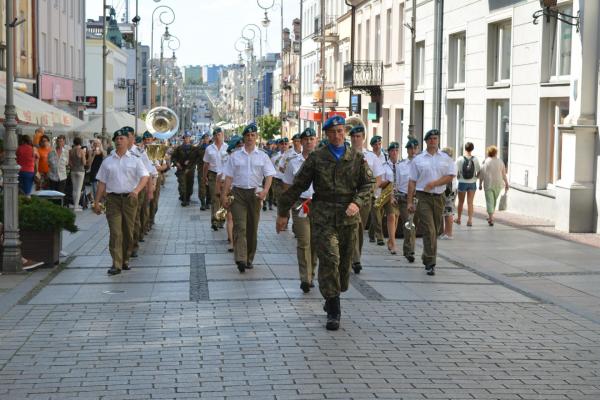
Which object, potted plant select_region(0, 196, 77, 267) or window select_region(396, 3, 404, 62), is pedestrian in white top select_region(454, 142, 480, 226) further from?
window select_region(396, 3, 404, 62)

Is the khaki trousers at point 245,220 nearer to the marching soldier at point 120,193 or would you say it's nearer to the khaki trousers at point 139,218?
the marching soldier at point 120,193

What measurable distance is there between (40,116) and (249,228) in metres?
10.6

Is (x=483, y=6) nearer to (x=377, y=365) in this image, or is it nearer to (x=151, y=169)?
(x=151, y=169)

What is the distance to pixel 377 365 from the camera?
7750 millimetres

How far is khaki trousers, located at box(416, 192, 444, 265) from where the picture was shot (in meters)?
12.9

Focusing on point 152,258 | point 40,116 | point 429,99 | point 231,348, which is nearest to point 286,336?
point 231,348

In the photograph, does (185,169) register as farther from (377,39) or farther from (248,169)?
(377,39)

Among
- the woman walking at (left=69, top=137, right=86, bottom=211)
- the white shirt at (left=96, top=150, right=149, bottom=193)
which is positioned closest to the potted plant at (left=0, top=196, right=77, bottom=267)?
the white shirt at (left=96, top=150, right=149, bottom=193)

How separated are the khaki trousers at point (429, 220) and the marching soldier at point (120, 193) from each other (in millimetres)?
3355

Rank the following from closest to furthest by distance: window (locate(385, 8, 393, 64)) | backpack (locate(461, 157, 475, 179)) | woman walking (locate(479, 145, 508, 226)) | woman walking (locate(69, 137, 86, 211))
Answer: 1. backpack (locate(461, 157, 475, 179))
2. woman walking (locate(479, 145, 508, 226))
3. woman walking (locate(69, 137, 86, 211))
4. window (locate(385, 8, 393, 64))

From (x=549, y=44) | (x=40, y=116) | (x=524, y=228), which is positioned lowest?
(x=524, y=228)

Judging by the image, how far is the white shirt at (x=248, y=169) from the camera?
13.3 metres

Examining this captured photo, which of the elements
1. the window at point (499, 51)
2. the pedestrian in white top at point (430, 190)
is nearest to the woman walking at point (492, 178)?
the window at point (499, 51)

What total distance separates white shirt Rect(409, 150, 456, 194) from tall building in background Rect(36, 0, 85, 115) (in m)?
24.6
